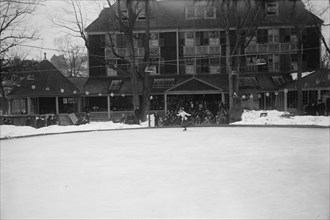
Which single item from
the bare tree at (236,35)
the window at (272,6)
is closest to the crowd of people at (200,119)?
the bare tree at (236,35)

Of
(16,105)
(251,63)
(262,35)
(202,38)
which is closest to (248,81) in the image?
(251,63)

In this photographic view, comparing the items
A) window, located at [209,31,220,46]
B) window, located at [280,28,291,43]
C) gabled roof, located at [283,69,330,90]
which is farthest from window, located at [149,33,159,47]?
gabled roof, located at [283,69,330,90]

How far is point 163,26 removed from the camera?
25.5m

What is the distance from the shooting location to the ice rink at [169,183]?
4.11 m

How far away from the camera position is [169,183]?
5.62 meters

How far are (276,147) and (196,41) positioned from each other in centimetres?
1891

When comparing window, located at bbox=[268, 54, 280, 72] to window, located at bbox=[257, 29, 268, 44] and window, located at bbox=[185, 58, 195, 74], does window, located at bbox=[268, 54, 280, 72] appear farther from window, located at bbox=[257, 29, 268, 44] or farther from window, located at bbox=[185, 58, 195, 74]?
window, located at bbox=[185, 58, 195, 74]

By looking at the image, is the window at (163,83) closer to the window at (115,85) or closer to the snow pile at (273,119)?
the window at (115,85)

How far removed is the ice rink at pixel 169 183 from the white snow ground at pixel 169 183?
11 millimetres

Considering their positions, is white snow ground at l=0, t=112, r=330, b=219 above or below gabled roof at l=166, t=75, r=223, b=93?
below

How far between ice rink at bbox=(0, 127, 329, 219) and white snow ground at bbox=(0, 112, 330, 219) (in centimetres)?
1

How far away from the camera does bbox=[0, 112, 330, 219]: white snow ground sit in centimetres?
411

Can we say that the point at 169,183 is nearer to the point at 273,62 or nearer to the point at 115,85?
the point at 115,85

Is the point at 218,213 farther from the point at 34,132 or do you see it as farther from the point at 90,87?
the point at 90,87
